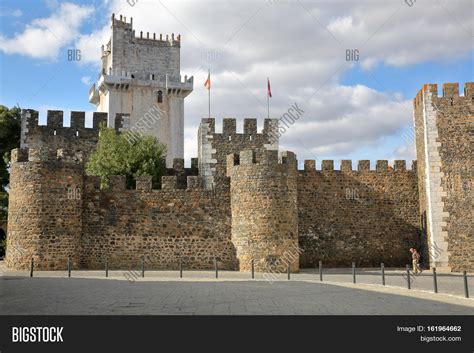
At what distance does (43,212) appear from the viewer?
20.8m

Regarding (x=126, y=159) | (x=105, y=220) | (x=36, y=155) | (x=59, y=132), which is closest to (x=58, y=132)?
(x=59, y=132)

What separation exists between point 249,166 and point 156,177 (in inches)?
278

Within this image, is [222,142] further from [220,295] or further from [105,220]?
[220,295]

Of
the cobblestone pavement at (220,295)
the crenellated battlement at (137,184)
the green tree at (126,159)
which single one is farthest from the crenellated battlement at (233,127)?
the cobblestone pavement at (220,295)

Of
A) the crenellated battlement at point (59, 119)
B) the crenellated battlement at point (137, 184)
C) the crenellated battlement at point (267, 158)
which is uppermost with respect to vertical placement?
the crenellated battlement at point (59, 119)

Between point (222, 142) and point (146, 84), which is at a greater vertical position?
point (146, 84)

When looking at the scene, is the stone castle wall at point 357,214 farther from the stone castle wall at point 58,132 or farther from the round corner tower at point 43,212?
the stone castle wall at point 58,132

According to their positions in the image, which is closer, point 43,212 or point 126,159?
point 43,212

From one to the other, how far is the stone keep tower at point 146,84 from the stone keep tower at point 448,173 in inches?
811

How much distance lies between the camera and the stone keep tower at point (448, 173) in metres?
22.8

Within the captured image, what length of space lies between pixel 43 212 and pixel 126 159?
6658 mm

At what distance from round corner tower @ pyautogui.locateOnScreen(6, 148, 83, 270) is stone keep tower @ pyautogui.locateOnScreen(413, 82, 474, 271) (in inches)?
604

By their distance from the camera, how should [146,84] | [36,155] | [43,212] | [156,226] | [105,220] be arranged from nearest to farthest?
[43,212] → [36,155] → [105,220] → [156,226] → [146,84]
